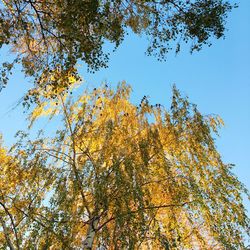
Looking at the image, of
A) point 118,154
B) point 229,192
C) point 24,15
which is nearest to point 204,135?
point 229,192

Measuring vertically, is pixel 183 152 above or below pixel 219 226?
above

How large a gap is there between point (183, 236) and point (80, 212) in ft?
7.62

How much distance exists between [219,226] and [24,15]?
5959 millimetres

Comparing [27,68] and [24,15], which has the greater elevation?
[24,15]

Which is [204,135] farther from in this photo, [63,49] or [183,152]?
[63,49]

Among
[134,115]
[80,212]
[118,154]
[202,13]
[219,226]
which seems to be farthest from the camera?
[134,115]

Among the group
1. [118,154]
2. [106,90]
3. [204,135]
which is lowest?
[118,154]

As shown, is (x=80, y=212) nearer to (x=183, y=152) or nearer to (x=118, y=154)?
(x=118, y=154)

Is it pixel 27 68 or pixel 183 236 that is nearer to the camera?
pixel 183 236

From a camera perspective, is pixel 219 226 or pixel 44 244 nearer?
pixel 219 226

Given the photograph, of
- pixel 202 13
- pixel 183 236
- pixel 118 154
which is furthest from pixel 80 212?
pixel 202 13

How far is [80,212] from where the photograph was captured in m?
6.59

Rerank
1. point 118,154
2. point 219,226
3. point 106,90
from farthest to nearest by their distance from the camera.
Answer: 1. point 106,90
2. point 118,154
3. point 219,226

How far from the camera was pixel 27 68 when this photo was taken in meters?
6.83
